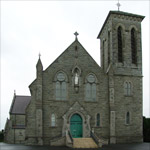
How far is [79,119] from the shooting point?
28.6 metres

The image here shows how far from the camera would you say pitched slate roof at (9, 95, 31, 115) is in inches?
1872

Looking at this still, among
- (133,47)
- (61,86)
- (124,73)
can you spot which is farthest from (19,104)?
(133,47)

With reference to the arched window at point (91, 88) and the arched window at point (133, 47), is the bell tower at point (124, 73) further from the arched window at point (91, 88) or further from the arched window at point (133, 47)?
the arched window at point (91, 88)

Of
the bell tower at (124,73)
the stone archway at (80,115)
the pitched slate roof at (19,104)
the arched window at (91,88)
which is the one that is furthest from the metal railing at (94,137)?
the pitched slate roof at (19,104)

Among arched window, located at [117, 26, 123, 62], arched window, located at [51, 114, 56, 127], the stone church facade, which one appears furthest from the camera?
arched window, located at [117, 26, 123, 62]

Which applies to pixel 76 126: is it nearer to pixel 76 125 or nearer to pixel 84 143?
pixel 76 125

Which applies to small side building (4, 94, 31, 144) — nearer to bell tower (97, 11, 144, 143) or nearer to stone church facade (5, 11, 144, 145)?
stone church facade (5, 11, 144, 145)

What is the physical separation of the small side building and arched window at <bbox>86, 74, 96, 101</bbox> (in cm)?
1806

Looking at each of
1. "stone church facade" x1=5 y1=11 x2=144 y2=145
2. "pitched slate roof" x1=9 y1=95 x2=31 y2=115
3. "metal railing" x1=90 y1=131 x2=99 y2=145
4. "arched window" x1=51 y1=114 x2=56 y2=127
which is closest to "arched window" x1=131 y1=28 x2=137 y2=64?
"stone church facade" x1=5 y1=11 x2=144 y2=145

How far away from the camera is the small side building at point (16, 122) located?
4328 cm

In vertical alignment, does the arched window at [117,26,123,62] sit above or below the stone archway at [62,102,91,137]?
above

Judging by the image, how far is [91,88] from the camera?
98.1 ft

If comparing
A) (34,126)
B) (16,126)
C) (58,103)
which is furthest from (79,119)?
(16,126)

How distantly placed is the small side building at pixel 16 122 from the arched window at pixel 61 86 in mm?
16978
